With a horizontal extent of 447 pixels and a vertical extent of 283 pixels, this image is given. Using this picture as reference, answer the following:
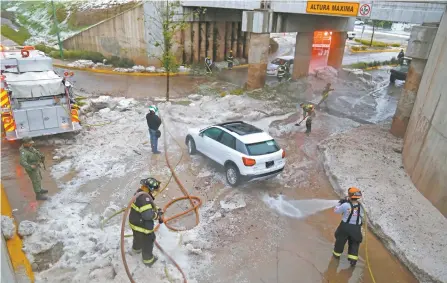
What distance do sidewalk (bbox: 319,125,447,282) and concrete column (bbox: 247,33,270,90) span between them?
756cm

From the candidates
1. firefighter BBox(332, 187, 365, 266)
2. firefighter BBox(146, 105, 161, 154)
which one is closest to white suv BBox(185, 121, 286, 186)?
firefighter BBox(146, 105, 161, 154)

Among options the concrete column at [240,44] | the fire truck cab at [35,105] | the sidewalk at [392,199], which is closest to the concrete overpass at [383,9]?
the sidewalk at [392,199]

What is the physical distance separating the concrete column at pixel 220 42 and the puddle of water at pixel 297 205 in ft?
63.6

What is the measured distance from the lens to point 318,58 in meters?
27.2

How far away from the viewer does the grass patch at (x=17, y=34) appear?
31956mm

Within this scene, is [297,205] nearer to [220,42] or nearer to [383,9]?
[383,9]

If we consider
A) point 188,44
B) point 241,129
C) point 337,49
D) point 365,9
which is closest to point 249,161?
point 241,129

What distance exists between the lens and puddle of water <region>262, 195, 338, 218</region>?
841cm

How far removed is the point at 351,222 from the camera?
6352 millimetres

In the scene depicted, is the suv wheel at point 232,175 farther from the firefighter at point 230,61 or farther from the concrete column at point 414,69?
the firefighter at point 230,61

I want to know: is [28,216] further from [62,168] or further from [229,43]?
[229,43]

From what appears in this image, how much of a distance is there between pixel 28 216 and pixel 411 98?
42.5 feet

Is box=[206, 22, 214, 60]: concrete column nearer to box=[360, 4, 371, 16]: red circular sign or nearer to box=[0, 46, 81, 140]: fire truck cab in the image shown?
box=[360, 4, 371, 16]: red circular sign

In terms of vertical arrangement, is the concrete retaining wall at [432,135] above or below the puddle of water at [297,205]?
above
